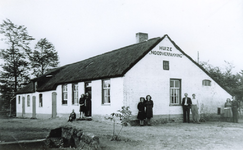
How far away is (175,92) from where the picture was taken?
1778 centimetres

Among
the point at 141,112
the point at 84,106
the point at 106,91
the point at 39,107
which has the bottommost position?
the point at 39,107

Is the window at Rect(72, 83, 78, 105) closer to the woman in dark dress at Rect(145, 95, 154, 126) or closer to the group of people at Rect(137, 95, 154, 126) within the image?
the group of people at Rect(137, 95, 154, 126)

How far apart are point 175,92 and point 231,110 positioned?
4178mm

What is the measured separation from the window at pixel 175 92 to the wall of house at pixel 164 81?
0.24 metres

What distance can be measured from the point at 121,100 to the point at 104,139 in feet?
18.7

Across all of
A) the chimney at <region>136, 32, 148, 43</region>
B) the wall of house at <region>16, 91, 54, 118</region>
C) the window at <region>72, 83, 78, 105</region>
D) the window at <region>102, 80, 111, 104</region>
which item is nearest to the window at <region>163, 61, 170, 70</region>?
the window at <region>102, 80, 111, 104</region>

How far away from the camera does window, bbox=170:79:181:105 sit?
693 inches

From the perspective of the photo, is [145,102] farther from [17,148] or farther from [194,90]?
[17,148]

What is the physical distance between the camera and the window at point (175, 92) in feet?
57.8

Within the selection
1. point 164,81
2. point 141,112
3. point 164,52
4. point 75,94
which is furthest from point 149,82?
point 75,94

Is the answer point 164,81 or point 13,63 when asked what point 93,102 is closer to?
point 164,81

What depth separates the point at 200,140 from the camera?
9.88 meters

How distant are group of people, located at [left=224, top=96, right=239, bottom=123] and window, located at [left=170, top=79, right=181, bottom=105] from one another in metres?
3.48

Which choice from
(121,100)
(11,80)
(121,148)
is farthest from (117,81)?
(11,80)
